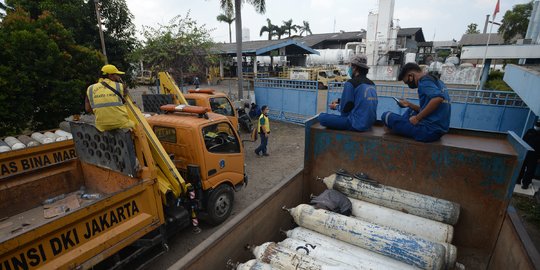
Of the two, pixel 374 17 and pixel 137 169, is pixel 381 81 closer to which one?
pixel 374 17

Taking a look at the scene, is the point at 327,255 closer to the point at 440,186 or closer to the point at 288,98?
the point at 440,186

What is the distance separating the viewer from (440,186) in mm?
2795

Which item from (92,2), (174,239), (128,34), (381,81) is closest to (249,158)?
(174,239)

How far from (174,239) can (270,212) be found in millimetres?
2810

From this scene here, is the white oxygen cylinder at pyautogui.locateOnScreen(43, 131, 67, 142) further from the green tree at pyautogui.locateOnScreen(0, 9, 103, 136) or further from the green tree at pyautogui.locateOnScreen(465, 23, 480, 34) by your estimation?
the green tree at pyautogui.locateOnScreen(465, 23, 480, 34)

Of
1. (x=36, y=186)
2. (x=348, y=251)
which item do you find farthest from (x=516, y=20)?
(x=36, y=186)

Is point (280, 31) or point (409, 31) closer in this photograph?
point (409, 31)

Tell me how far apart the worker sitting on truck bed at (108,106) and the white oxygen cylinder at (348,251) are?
8.72 ft

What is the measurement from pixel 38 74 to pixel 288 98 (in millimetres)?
9364

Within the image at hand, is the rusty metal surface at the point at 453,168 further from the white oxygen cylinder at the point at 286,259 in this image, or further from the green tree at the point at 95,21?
the green tree at the point at 95,21

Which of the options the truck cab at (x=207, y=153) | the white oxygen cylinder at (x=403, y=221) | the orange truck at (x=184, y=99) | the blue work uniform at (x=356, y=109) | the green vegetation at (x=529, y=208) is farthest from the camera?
the orange truck at (x=184, y=99)

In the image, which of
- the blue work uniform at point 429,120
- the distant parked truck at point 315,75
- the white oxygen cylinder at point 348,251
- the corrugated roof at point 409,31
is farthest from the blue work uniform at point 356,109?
the corrugated roof at point 409,31

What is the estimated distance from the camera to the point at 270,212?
292cm

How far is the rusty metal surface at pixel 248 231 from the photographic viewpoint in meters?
2.09
